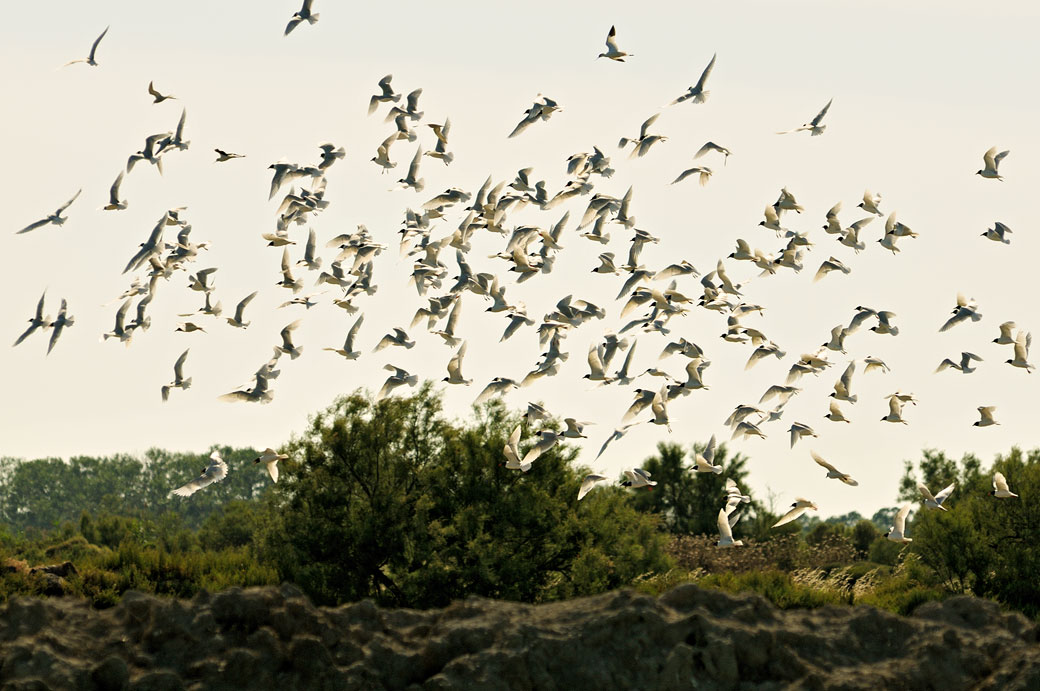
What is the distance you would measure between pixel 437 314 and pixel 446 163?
414cm

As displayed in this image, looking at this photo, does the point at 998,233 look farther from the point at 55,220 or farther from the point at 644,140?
the point at 55,220

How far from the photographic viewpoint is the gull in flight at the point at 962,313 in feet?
101

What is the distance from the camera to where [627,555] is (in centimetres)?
3800

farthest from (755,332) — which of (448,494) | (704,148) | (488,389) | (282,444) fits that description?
(282,444)

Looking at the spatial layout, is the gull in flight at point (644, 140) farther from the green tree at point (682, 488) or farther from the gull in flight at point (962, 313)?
the green tree at point (682, 488)

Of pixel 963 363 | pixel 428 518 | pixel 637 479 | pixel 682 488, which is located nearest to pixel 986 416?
pixel 963 363

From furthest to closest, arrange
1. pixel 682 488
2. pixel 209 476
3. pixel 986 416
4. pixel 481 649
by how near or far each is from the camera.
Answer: pixel 682 488 → pixel 986 416 → pixel 209 476 → pixel 481 649

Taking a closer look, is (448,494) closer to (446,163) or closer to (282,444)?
(282,444)

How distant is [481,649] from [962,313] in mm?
17712

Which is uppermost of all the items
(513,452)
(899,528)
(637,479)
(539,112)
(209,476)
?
(539,112)

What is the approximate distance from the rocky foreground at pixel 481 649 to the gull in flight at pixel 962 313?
13.3 metres

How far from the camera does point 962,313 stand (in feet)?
101

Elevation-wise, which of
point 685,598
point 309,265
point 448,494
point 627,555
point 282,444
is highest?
point 309,265

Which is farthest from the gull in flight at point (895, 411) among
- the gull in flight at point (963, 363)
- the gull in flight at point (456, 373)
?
the gull in flight at point (456, 373)
